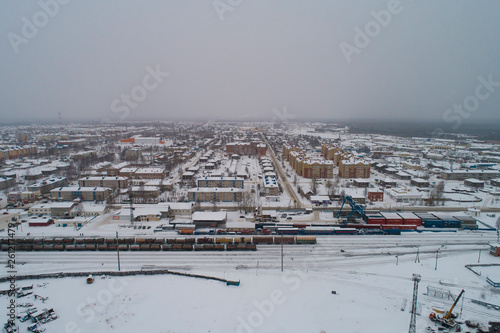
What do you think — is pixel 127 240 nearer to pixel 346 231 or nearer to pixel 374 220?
pixel 346 231

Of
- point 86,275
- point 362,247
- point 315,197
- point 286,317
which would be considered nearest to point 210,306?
point 286,317

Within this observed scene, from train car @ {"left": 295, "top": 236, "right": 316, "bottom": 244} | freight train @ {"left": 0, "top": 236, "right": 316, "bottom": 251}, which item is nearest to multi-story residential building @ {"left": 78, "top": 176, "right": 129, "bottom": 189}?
freight train @ {"left": 0, "top": 236, "right": 316, "bottom": 251}

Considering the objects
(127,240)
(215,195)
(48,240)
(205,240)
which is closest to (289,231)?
(205,240)

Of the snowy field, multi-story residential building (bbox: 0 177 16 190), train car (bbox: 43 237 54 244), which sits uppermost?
multi-story residential building (bbox: 0 177 16 190)

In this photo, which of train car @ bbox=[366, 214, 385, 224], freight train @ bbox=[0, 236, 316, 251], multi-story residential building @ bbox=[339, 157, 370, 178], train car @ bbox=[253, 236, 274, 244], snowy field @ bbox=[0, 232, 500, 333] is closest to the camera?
snowy field @ bbox=[0, 232, 500, 333]

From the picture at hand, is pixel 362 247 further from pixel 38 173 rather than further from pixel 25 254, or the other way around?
pixel 38 173

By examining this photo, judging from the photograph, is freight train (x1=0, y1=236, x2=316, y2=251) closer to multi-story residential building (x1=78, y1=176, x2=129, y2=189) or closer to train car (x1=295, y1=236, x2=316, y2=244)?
train car (x1=295, y1=236, x2=316, y2=244)

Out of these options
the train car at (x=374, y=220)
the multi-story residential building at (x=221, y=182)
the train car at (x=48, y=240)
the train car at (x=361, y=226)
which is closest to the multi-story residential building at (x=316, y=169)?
the multi-story residential building at (x=221, y=182)
